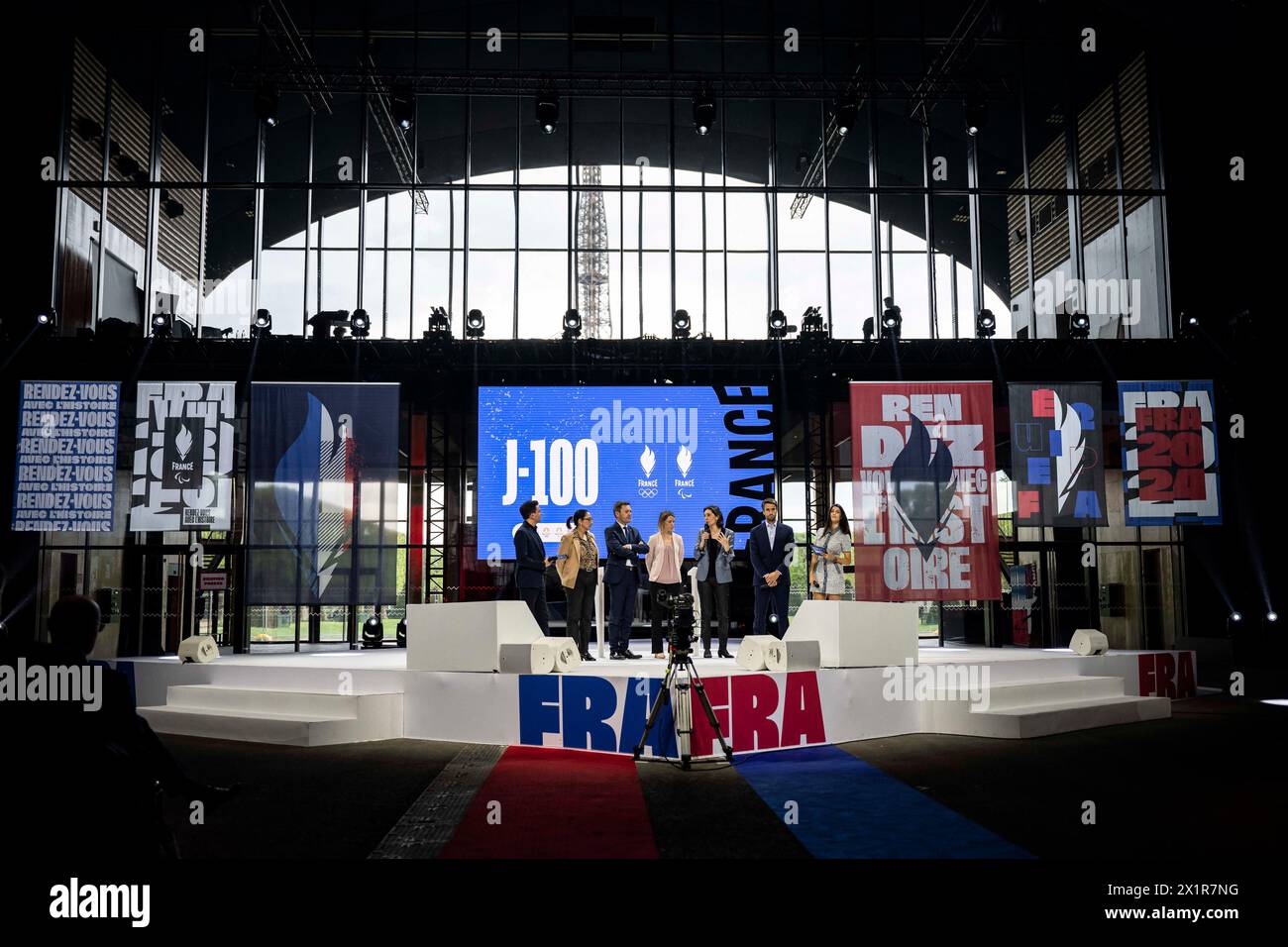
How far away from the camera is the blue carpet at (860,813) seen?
13.8 ft

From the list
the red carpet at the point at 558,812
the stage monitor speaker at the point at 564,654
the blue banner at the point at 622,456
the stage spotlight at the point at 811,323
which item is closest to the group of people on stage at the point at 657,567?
the stage monitor speaker at the point at 564,654

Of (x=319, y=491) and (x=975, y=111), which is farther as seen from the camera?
(x=975, y=111)

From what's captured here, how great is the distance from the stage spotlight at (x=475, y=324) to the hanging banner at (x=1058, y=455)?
7.35m

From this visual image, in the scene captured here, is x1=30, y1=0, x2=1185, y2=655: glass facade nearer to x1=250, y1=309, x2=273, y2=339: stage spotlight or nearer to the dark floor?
x1=250, y1=309, x2=273, y2=339: stage spotlight

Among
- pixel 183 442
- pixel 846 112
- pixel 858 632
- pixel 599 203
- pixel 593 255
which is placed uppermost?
pixel 599 203

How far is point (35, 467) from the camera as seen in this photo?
41.1 ft

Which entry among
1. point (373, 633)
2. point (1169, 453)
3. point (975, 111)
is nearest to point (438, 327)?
point (373, 633)

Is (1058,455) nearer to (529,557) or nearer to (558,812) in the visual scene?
(529,557)

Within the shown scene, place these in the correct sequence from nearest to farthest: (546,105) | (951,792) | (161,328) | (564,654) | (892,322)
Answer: (951,792) → (564,654) → (161,328) → (546,105) → (892,322)

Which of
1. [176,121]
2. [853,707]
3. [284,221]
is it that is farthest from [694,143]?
[853,707]

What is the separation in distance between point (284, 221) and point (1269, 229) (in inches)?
603

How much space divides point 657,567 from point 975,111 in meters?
8.57

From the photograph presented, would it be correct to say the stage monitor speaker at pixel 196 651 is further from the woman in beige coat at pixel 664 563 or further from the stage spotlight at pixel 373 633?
the stage spotlight at pixel 373 633

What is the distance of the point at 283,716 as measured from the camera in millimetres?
7867
